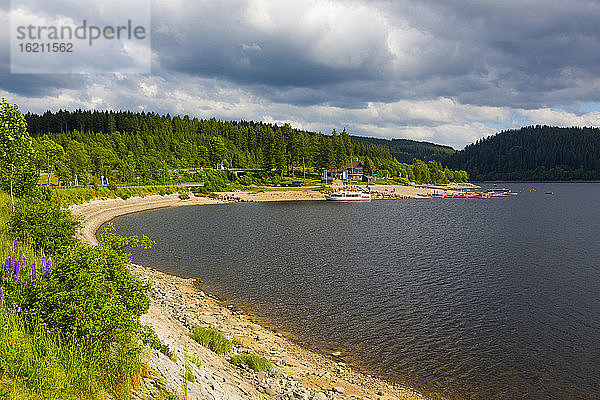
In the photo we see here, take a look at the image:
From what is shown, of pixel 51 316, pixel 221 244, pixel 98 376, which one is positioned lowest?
pixel 221 244

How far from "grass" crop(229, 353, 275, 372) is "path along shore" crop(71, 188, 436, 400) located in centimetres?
37

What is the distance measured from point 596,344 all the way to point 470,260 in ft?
77.7

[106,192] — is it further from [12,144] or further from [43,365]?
[43,365]

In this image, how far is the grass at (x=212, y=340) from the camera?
63.3ft

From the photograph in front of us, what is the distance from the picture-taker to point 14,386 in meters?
8.78

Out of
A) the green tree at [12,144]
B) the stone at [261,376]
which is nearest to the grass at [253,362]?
the stone at [261,376]

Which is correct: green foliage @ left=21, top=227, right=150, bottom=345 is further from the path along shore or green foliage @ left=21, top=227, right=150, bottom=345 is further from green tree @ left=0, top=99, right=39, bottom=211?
green tree @ left=0, top=99, right=39, bottom=211

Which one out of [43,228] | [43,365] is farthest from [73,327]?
[43,228]

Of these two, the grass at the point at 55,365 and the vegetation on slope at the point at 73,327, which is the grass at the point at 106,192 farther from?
the grass at the point at 55,365

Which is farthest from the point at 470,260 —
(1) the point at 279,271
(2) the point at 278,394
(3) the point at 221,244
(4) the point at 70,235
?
(4) the point at 70,235

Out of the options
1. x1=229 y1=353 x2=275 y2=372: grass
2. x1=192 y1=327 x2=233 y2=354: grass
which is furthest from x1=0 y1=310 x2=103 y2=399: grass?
x1=192 y1=327 x2=233 y2=354: grass

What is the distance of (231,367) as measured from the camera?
17.5 meters

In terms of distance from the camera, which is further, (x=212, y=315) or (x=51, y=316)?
(x=212, y=315)

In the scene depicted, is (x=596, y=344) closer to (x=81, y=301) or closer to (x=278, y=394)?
(x=278, y=394)
